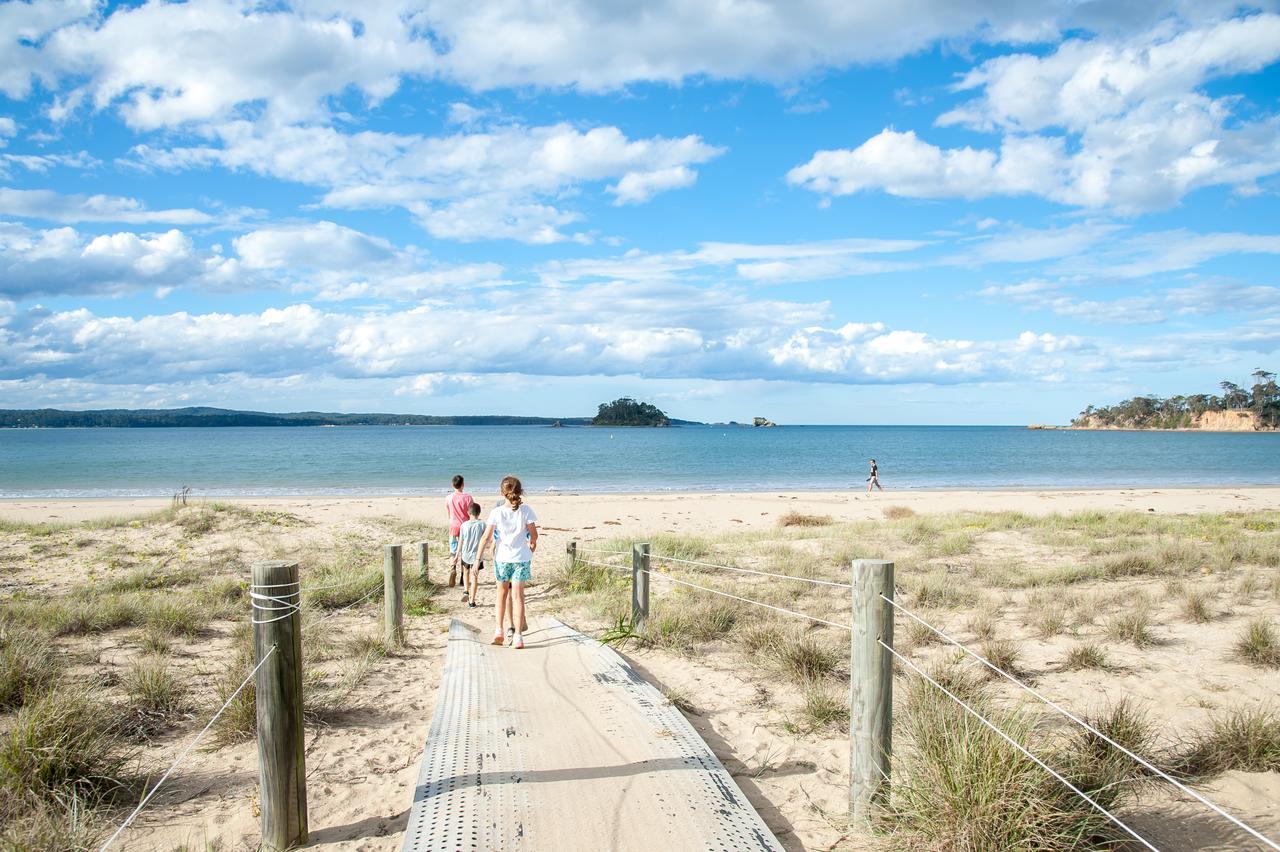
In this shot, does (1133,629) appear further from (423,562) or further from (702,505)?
(702,505)

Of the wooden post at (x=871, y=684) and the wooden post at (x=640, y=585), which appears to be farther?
the wooden post at (x=640, y=585)

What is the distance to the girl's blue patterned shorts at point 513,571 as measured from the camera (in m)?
7.99

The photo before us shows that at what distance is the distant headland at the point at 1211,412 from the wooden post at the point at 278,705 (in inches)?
7143

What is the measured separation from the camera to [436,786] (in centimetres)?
436

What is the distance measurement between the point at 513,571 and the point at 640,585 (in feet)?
5.50

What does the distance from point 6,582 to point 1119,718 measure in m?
13.3

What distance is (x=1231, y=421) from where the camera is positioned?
5733 inches

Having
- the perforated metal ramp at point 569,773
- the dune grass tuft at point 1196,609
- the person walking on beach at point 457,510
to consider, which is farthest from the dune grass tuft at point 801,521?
the perforated metal ramp at point 569,773

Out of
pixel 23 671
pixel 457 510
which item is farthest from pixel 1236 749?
pixel 457 510

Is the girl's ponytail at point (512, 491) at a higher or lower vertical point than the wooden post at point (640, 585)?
higher

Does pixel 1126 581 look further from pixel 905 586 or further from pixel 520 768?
pixel 520 768

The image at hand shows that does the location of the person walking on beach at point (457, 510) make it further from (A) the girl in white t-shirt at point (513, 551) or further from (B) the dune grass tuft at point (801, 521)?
(B) the dune grass tuft at point (801, 521)

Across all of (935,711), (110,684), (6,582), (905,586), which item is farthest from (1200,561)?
(6,582)

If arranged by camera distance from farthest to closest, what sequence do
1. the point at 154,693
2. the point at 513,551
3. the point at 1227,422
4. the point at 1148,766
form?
the point at 1227,422, the point at 513,551, the point at 154,693, the point at 1148,766
